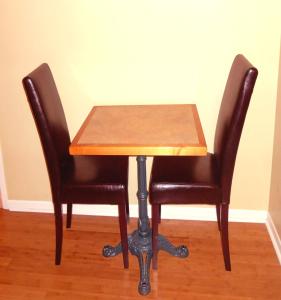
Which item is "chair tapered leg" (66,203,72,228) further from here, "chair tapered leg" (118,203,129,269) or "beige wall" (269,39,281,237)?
"beige wall" (269,39,281,237)

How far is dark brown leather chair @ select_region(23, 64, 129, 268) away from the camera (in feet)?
6.38

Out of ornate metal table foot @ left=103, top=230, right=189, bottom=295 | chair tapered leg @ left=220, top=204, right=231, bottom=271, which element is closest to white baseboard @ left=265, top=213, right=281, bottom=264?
chair tapered leg @ left=220, top=204, right=231, bottom=271

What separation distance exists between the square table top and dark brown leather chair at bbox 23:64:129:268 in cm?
19

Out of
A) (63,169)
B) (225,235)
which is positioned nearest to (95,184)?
(63,169)

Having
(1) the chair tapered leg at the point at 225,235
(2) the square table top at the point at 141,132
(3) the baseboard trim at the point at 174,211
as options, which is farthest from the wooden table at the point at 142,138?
(3) the baseboard trim at the point at 174,211

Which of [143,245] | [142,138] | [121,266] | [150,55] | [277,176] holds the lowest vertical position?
[121,266]

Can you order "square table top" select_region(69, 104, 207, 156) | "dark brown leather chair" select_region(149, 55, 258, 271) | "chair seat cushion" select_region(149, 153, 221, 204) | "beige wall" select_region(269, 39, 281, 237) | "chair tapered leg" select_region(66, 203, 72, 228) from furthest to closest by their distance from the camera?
1. "chair tapered leg" select_region(66, 203, 72, 228)
2. "beige wall" select_region(269, 39, 281, 237)
3. "chair seat cushion" select_region(149, 153, 221, 204)
4. "dark brown leather chair" select_region(149, 55, 258, 271)
5. "square table top" select_region(69, 104, 207, 156)

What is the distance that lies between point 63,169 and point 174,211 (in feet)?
2.86

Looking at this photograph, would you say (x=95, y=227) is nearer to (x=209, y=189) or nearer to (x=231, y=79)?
(x=209, y=189)

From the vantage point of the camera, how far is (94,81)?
242cm

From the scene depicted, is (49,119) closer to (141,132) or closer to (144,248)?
(141,132)

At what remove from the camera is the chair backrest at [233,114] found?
1782mm

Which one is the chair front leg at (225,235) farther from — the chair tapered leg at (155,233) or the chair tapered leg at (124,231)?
the chair tapered leg at (124,231)

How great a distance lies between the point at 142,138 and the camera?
6.04 feet
